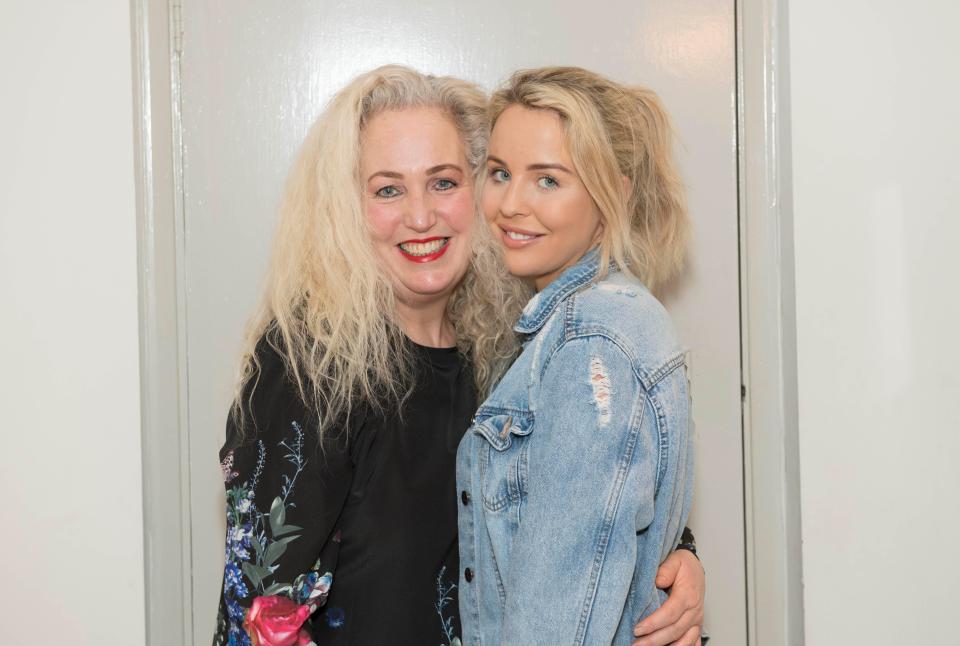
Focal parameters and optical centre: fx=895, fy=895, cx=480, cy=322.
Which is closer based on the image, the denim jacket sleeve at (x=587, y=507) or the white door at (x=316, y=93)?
the denim jacket sleeve at (x=587, y=507)

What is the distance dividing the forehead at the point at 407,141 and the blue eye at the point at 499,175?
3.9 inches

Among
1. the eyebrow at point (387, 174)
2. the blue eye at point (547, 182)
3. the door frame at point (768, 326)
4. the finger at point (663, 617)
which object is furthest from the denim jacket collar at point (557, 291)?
the door frame at point (768, 326)

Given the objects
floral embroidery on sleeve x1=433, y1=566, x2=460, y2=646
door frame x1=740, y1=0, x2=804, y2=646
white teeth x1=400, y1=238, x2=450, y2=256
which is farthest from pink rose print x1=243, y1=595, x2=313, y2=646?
door frame x1=740, y1=0, x2=804, y2=646

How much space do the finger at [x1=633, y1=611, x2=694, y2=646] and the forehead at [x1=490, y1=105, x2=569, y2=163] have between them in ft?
2.29

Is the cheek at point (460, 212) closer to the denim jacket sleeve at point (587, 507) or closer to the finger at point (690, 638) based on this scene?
the denim jacket sleeve at point (587, 507)

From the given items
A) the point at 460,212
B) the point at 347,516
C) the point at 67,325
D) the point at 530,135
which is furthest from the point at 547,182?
the point at 67,325

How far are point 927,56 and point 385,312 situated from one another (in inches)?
47.6

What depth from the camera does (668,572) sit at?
1366 mm

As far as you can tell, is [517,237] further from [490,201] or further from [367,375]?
[367,375]

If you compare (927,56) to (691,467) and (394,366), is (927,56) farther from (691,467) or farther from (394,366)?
(394,366)

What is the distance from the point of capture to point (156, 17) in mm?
1792

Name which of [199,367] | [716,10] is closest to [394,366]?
[199,367]

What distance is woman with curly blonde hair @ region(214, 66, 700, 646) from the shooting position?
1263mm

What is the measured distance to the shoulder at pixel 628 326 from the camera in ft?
3.72
